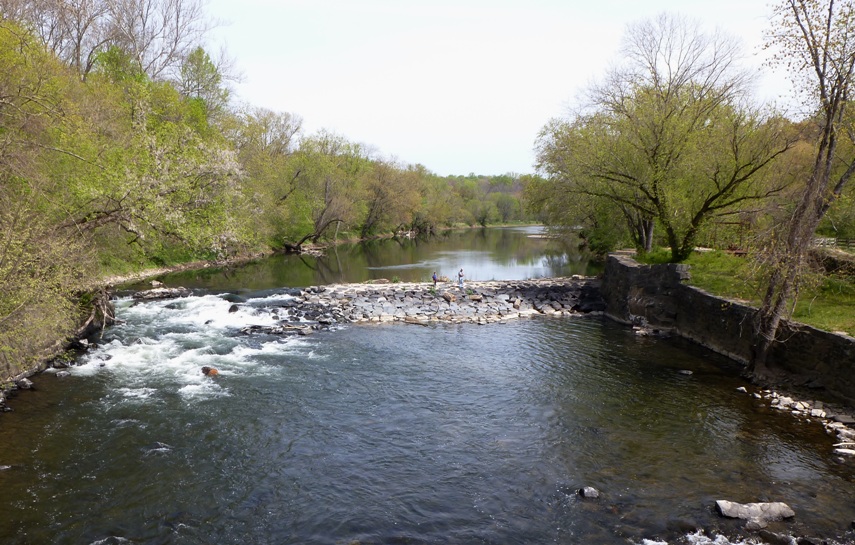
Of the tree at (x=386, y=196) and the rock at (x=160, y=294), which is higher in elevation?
the tree at (x=386, y=196)

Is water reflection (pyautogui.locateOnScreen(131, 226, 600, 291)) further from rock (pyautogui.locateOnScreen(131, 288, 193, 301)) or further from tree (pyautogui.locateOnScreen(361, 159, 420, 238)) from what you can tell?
tree (pyautogui.locateOnScreen(361, 159, 420, 238))

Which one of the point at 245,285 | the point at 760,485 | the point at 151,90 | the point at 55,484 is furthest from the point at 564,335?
the point at 151,90

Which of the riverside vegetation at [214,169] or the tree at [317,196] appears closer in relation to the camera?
the riverside vegetation at [214,169]

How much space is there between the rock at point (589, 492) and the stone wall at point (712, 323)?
343 inches

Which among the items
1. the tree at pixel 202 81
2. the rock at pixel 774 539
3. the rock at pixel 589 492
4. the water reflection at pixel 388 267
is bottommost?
the rock at pixel 774 539

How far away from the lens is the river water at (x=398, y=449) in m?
8.54

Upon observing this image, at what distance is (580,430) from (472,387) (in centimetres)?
385

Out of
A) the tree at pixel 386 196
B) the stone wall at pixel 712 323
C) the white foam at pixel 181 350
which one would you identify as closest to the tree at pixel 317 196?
the tree at pixel 386 196

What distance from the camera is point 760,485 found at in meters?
9.74

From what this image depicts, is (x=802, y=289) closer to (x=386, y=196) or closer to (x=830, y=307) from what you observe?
(x=830, y=307)

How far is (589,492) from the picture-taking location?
9398 millimetres

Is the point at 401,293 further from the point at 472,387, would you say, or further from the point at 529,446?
the point at 529,446

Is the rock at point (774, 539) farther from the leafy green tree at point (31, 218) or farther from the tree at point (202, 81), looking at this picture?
the tree at point (202, 81)

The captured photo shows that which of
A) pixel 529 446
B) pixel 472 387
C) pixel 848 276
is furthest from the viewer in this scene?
pixel 848 276
